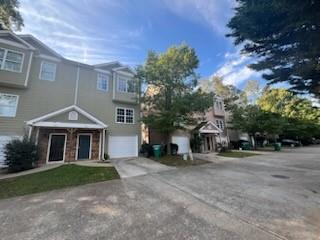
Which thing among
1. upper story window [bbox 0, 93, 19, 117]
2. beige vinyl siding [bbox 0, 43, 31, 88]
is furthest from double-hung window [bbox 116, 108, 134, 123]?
upper story window [bbox 0, 93, 19, 117]

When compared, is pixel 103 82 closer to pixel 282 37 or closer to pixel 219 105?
pixel 282 37

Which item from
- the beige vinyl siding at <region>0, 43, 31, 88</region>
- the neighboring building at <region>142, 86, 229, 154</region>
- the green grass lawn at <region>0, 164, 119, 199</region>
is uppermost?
the beige vinyl siding at <region>0, 43, 31, 88</region>

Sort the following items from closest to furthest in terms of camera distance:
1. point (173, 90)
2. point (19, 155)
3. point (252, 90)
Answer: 1. point (19, 155)
2. point (173, 90)
3. point (252, 90)

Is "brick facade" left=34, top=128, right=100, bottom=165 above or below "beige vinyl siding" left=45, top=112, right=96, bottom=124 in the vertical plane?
below

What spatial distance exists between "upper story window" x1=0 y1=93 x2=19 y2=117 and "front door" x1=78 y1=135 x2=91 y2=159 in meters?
4.68

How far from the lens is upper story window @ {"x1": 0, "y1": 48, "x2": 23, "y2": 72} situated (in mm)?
10873

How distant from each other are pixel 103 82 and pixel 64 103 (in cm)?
398

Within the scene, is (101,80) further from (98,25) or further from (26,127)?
(26,127)

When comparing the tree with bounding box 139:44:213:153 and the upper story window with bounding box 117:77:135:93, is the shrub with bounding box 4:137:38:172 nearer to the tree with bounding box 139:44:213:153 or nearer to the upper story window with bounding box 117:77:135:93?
the tree with bounding box 139:44:213:153

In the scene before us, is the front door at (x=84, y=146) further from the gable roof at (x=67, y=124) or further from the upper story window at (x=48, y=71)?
the upper story window at (x=48, y=71)

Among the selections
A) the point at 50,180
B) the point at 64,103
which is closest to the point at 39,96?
the point at 64,103

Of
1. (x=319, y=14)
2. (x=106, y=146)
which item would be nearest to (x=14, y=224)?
(x=319, y=14)

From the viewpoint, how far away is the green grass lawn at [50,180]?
20.6 ft

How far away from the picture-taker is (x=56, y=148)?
12070 millimetres
